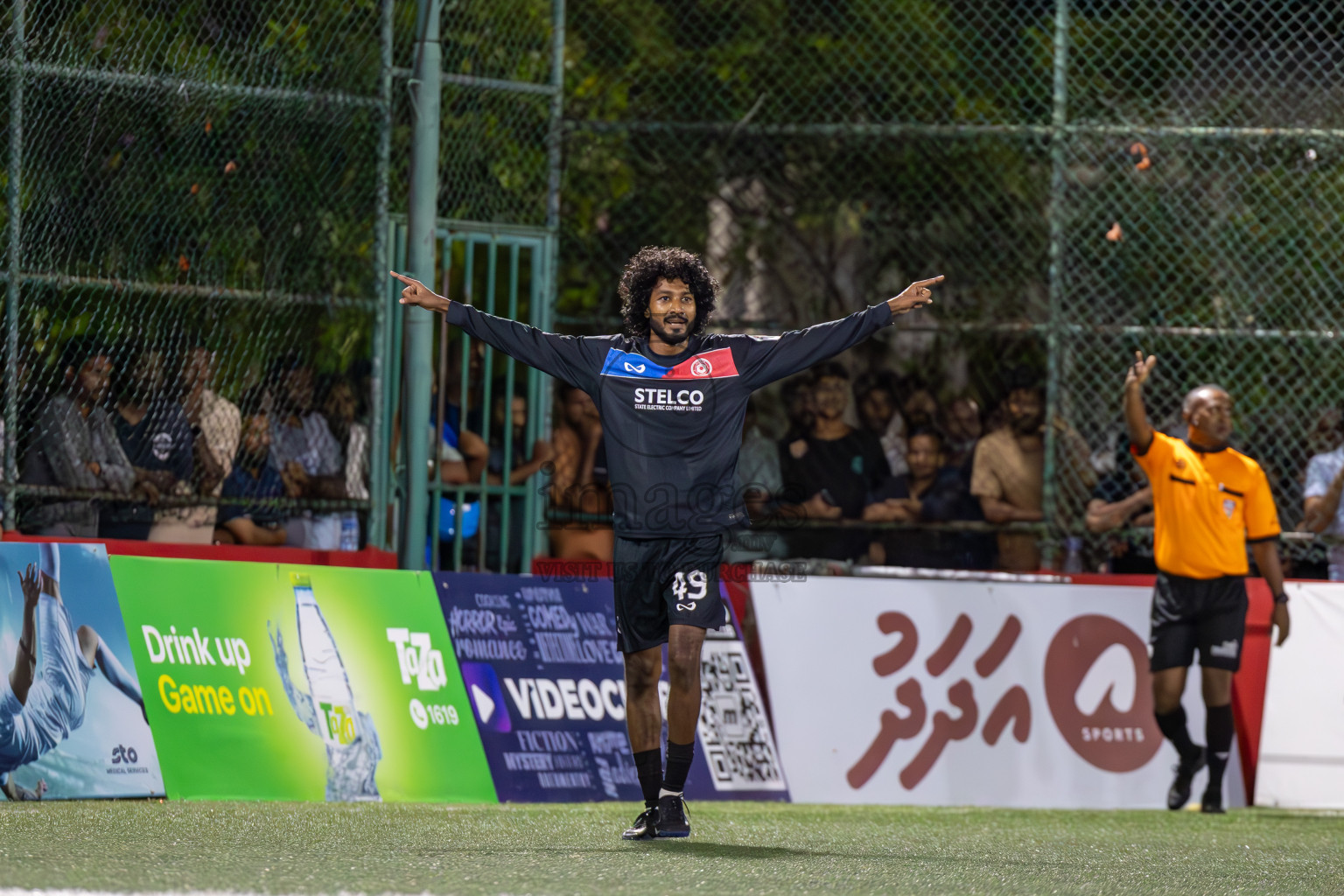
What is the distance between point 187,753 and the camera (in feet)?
25.3

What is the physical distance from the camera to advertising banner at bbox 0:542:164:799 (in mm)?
7316

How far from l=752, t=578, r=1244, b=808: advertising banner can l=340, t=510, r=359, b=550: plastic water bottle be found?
216 cm

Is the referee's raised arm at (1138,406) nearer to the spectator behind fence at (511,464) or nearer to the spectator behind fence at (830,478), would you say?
the spectator behind fence at (830,478)

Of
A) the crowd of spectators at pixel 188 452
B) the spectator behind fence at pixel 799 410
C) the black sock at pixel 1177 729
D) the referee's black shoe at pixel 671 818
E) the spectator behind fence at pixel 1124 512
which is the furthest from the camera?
the spectator behind fence at pixel 799 410

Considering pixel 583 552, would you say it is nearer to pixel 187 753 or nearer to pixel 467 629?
pixel 467 629

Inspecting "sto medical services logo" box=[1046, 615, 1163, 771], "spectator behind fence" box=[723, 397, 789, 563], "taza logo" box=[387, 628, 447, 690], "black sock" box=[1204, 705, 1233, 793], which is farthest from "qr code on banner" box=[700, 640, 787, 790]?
"black sock" box=[1204, 705, 1233, 793]

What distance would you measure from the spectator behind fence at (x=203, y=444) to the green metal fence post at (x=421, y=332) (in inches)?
43.8

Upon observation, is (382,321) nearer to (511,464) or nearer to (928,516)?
(511,464)

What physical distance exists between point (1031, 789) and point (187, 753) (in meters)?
4.46

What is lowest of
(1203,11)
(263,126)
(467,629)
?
(467,629)

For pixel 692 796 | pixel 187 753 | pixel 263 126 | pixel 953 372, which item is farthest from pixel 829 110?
pixel 187 753

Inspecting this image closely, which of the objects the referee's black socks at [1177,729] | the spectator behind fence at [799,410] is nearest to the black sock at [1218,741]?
the referee's black socks at [1177,729]

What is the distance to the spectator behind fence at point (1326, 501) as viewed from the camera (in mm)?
10297

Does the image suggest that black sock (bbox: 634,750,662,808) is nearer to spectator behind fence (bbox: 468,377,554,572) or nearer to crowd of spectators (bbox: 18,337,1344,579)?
crowd of spectators (bbox: 18,337,1344,579)
